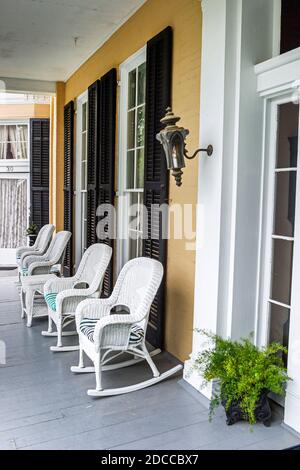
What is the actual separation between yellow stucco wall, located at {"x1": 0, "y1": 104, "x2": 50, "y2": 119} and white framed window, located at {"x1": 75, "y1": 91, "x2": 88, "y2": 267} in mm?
1965

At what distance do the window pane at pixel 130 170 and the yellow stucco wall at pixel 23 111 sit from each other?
14.6ft

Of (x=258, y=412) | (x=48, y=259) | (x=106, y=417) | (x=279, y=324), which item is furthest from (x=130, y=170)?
(x=258, y=412)

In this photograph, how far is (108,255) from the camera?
14.6ft

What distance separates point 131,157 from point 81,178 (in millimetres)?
2332

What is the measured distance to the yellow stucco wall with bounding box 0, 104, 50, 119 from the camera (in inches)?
350

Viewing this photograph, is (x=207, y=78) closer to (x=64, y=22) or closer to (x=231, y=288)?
(x=231, y=288)

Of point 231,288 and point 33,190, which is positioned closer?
point 231,288

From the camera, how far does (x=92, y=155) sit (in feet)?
20.0

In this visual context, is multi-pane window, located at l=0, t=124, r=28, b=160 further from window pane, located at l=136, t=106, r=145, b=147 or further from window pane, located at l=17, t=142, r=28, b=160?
window pane, located at l=136, t=106, r=145, b=147

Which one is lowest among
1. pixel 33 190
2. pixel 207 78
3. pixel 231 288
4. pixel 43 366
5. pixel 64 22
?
pixel 43 366

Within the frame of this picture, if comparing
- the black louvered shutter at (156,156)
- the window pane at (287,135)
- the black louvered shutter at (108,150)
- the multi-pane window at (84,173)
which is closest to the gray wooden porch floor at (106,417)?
the black louvered shutter at (156,156)

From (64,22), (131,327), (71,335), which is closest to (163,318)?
(131,327)

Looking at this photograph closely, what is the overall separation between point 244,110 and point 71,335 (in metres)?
2.81

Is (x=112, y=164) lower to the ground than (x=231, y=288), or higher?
higher
